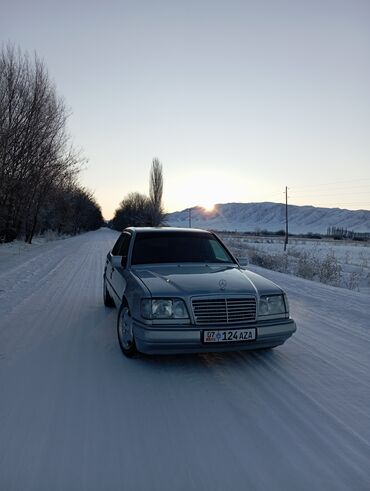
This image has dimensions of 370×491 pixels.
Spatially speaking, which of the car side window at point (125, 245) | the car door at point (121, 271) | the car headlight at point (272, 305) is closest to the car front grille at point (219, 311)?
the car headlight at point (272, 305)

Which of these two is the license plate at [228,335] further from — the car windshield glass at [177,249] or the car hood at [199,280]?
the car windshield glass at [177,249]

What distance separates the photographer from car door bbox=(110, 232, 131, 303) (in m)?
5.73

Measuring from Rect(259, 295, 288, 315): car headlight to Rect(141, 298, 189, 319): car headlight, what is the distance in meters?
0.95

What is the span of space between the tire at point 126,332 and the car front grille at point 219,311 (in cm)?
92

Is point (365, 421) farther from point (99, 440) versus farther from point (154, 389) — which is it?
point (99, 440)

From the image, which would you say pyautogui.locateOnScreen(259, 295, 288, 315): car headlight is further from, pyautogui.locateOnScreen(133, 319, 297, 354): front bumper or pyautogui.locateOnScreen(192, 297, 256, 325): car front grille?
pyautogui.locateOnScreen(192, 297, 256, 325): car front grille

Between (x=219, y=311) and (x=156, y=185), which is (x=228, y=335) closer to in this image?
(x=219, y=311)

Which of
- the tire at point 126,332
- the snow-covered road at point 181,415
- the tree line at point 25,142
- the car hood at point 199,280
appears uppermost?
the tree line at point 25,142

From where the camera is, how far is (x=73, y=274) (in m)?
13.1

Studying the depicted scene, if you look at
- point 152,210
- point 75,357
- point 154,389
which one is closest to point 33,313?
point 75,357

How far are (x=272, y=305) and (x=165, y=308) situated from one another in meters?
1.30

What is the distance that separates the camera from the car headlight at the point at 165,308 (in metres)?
4.37

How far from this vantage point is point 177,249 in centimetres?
610

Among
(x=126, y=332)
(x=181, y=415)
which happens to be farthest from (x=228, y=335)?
(x=126, y=332)
